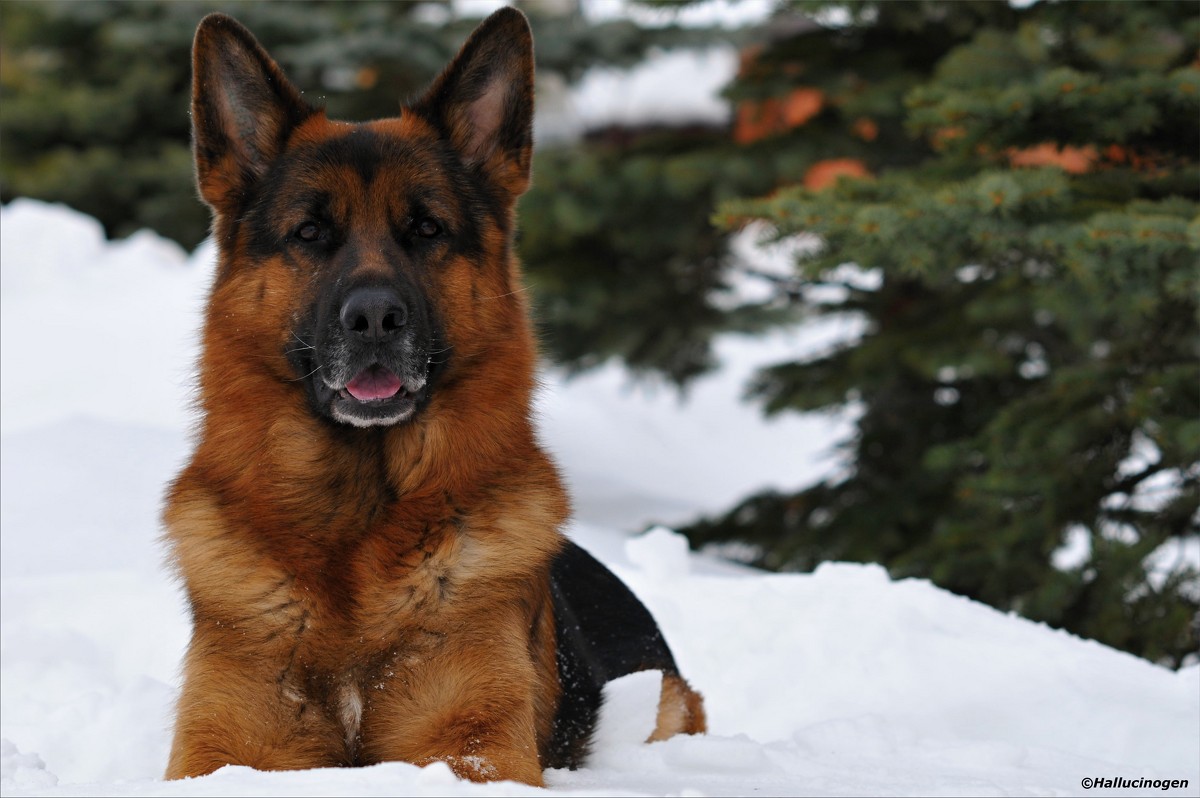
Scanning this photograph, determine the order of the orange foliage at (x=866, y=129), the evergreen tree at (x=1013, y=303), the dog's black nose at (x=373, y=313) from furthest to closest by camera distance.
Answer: the orange foliage at (x=866, y=129) < the evergreen tree at (x=1013, y=303) < the dog's black nose at (x=373, y=313)

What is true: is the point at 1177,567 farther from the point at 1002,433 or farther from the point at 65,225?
the point at 65,225

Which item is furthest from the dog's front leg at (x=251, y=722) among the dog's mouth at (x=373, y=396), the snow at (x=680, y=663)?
the dog's mouth at (x=373, y=396)

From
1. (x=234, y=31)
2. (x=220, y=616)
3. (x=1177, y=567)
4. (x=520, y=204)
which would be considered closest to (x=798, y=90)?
(x=520, y=204)

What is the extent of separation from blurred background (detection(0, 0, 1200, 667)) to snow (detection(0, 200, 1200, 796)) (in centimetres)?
124

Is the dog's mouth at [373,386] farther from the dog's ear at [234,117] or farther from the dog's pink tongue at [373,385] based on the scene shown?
the dog's ear at [234,117]

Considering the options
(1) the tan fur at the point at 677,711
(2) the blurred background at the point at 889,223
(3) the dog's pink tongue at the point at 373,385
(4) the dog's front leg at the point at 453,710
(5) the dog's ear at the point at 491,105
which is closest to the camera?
(4) the dog's front leg at the point at 453,710

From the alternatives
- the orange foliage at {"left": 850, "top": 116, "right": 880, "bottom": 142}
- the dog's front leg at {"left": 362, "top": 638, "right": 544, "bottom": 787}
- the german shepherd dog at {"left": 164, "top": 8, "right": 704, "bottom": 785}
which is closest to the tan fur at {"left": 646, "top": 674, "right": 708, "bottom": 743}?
the german shepherd dog at {"left": 164, "top": 8, "right": 704, "bottom": 785}

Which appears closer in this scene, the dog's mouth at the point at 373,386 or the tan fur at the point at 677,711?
the dog's mouth at the point at 373,386

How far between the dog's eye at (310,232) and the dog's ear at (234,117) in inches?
11.6

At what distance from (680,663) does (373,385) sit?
7.18 feet

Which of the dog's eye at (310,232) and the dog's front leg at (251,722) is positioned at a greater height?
the dog's eye at (310,232)

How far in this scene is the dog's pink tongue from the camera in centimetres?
338

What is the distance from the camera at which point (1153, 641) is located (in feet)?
18.9

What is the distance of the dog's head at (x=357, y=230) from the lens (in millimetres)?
3377
